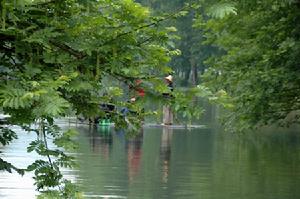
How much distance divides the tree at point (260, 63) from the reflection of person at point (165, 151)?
179 cm

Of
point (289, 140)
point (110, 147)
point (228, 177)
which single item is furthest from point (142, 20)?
point (289, 140)

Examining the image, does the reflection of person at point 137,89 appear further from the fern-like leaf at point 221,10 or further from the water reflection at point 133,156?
the water reflection at point 133,156

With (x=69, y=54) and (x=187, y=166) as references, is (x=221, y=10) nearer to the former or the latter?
(x=69, y=54)

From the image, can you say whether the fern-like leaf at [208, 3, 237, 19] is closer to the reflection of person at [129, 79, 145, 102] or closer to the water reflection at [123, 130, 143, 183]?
the reflection of person at [129, 79, 145, 102]

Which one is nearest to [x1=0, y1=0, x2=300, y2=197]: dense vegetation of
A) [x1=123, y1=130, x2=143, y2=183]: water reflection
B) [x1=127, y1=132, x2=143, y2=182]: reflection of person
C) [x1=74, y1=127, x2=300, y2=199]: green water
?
[x1=74, y1=127, x2=300, y2=199]: green water

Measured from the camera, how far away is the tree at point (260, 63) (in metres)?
17.3

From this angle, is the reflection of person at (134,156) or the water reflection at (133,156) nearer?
the water reflection at (133,156)

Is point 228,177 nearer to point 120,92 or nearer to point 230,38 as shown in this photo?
point 230,38

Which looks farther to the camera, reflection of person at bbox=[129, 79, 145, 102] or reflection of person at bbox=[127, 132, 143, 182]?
reflection of person at bbox=[127, 132, 143, 182]

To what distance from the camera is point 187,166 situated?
57.3ft

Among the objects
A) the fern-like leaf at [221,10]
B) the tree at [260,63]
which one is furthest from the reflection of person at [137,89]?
the tree at [260,63]

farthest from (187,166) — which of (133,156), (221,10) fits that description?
(221,10)

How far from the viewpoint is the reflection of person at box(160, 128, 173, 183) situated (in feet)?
53.7

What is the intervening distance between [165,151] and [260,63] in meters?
4.34
